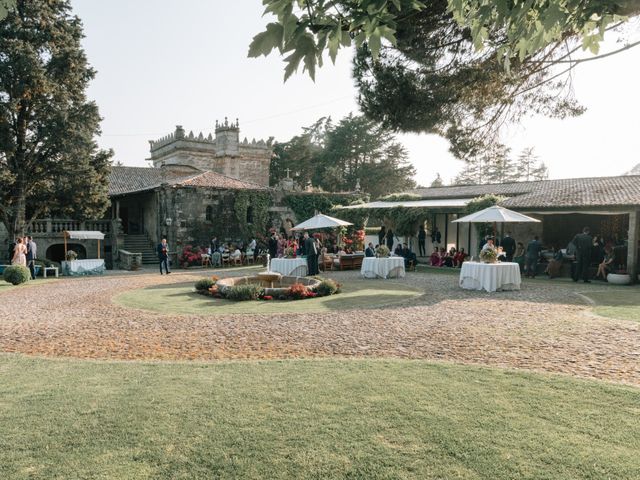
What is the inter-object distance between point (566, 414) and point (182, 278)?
16.0 m

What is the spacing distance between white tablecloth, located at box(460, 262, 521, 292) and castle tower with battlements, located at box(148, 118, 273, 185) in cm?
2837

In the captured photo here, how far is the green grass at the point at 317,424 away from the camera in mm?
3400

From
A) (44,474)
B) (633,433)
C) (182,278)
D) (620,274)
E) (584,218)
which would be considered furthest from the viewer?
(584,218)

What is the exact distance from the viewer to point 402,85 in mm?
11375

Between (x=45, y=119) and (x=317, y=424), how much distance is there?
21608 millimetres

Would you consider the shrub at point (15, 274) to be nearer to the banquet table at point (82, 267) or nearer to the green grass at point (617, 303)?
the banquet table at point (82, 267)

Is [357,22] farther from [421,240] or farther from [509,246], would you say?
[421,240]

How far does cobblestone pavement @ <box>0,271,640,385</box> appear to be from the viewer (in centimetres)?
655

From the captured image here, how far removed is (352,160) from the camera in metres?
53.4

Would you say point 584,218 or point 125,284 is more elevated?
point 584,218

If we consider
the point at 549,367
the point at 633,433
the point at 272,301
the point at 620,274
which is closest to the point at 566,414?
the point at 633,433

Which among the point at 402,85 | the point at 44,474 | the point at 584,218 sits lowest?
the point at 44,474

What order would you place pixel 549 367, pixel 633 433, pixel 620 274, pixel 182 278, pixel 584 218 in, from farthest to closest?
pixel 584 218, pixel 182 278, pixel 620 274, pixel 549 367, pixel 633 433

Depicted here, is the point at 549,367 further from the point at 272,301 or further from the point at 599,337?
the point at 272,301
